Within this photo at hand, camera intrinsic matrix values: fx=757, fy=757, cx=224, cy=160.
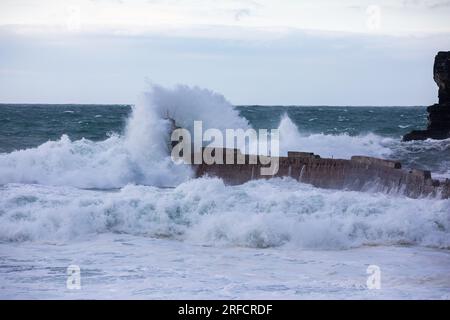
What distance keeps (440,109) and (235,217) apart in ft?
64.1

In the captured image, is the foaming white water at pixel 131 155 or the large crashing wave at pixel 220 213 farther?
the foaming white water at pixel 131 155

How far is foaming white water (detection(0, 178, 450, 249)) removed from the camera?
10.6m

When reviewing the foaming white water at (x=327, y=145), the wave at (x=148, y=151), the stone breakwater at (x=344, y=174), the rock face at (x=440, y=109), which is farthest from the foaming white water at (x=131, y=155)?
the rock face at (x=440, y=109)

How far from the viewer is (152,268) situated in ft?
29.3

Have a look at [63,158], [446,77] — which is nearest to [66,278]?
[63,158]

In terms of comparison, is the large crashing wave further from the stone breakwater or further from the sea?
the stone breakwater

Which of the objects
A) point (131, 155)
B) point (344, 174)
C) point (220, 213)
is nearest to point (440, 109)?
point (131, 155)

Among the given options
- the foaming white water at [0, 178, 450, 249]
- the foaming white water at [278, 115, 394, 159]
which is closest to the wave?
the foaming white water at [278, 115, 394, 159]

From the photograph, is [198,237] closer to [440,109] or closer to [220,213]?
[220,213]

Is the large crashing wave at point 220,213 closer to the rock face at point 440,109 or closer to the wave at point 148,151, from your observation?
the wave at point 148,151

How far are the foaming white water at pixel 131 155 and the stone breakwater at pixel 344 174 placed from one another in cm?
167

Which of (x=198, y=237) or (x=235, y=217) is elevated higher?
(x=235, y=217)

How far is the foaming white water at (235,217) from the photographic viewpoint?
10.6 m

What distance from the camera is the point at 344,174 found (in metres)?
13.9
